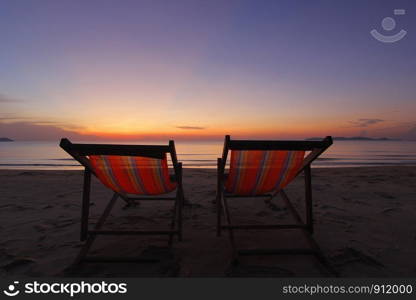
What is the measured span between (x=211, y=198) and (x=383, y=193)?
3.25 metres

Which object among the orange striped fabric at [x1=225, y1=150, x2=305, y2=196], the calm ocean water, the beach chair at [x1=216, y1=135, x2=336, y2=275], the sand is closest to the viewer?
the sand

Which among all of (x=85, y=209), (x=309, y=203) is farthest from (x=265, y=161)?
(x=85, y=209)

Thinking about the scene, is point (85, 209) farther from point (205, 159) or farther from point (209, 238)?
point (205, 159)

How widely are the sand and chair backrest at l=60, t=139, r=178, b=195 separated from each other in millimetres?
608

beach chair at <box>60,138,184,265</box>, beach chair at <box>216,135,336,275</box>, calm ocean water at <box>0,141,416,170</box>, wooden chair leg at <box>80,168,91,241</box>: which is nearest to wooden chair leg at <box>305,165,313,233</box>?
beach chair at <box>216,135,336,275</box>

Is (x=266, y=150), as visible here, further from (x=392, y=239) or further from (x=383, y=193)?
(x=383, y=193)

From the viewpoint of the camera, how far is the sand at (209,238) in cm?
193

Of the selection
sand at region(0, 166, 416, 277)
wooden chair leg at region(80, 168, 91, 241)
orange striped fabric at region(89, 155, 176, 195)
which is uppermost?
orange striped fabric at region(89, 155, 176, 195)

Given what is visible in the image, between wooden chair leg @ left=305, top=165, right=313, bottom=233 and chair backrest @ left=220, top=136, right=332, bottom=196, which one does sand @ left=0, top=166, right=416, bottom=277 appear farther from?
chair backrest @ left=220, top=136, right=332, bottom=196

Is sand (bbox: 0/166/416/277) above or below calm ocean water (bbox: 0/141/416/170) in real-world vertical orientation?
below

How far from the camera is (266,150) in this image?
2.12 metres

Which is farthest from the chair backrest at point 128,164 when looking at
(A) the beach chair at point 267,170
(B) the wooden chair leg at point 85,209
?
(A) the beach chair at point 267,170

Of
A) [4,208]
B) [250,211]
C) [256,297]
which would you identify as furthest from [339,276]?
[4,208]

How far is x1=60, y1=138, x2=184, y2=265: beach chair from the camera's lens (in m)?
2.05
